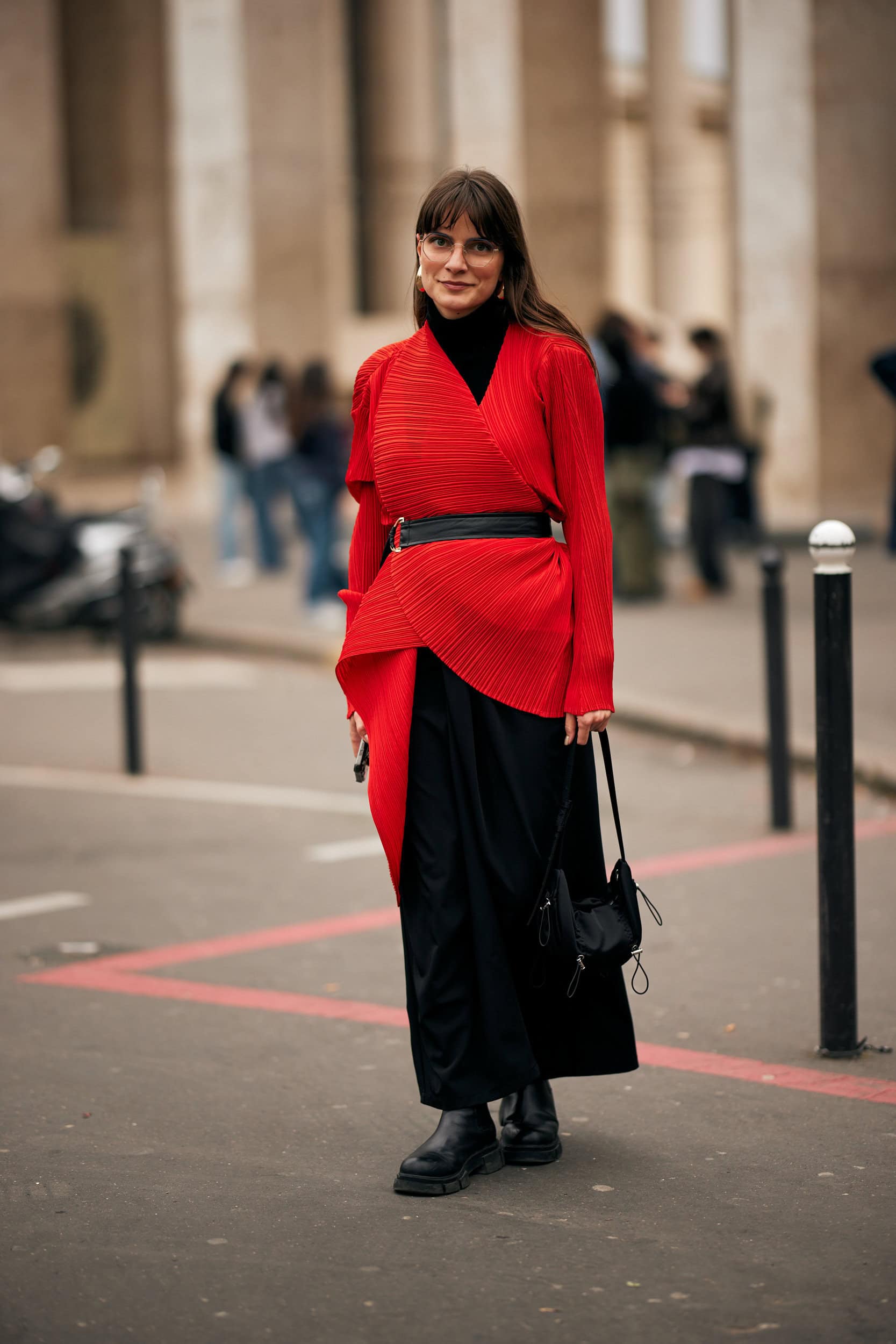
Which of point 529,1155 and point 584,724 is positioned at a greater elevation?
point 584,724

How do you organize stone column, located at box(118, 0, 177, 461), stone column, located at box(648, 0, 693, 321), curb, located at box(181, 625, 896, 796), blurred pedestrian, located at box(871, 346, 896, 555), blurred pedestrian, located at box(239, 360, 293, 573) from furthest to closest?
stone column, located at box(648, 0, 693, 321) < stone column, located at box(118, 0, 177, 461) < blurred pedestrian, located at box(239, 360, 293, 573) < curb, located at box(181, 625, 896, 796) < blurred pedestrian, located at box(871, 346, 896, 555)

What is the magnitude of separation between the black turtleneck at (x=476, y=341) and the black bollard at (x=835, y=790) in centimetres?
119

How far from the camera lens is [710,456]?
15.6m

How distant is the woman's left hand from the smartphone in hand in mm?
442

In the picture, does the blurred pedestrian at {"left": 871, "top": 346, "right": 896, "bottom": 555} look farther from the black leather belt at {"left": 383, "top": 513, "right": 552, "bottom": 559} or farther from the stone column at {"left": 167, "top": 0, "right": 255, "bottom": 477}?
the stone column at {"left": 167, "top": 0, "right": 255, "bottom": 477}

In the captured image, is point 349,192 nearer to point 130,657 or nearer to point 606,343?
point 606,343

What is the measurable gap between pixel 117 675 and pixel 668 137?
3478cm

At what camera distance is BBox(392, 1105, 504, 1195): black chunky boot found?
422 centimetres

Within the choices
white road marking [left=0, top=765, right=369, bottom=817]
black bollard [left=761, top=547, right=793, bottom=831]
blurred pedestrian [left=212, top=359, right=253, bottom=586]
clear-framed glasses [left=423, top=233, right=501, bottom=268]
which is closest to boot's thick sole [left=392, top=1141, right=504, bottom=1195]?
clear-framed glasses [left=423, top=233, right=501, bottom=268]

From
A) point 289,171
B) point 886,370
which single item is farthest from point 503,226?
point 289,171

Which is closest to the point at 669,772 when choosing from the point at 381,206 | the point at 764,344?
the point at 764,344

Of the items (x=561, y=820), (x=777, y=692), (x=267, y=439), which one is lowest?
(x=777, y=692)

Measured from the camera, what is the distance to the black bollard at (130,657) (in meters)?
9.68

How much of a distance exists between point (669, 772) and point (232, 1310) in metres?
6.32
